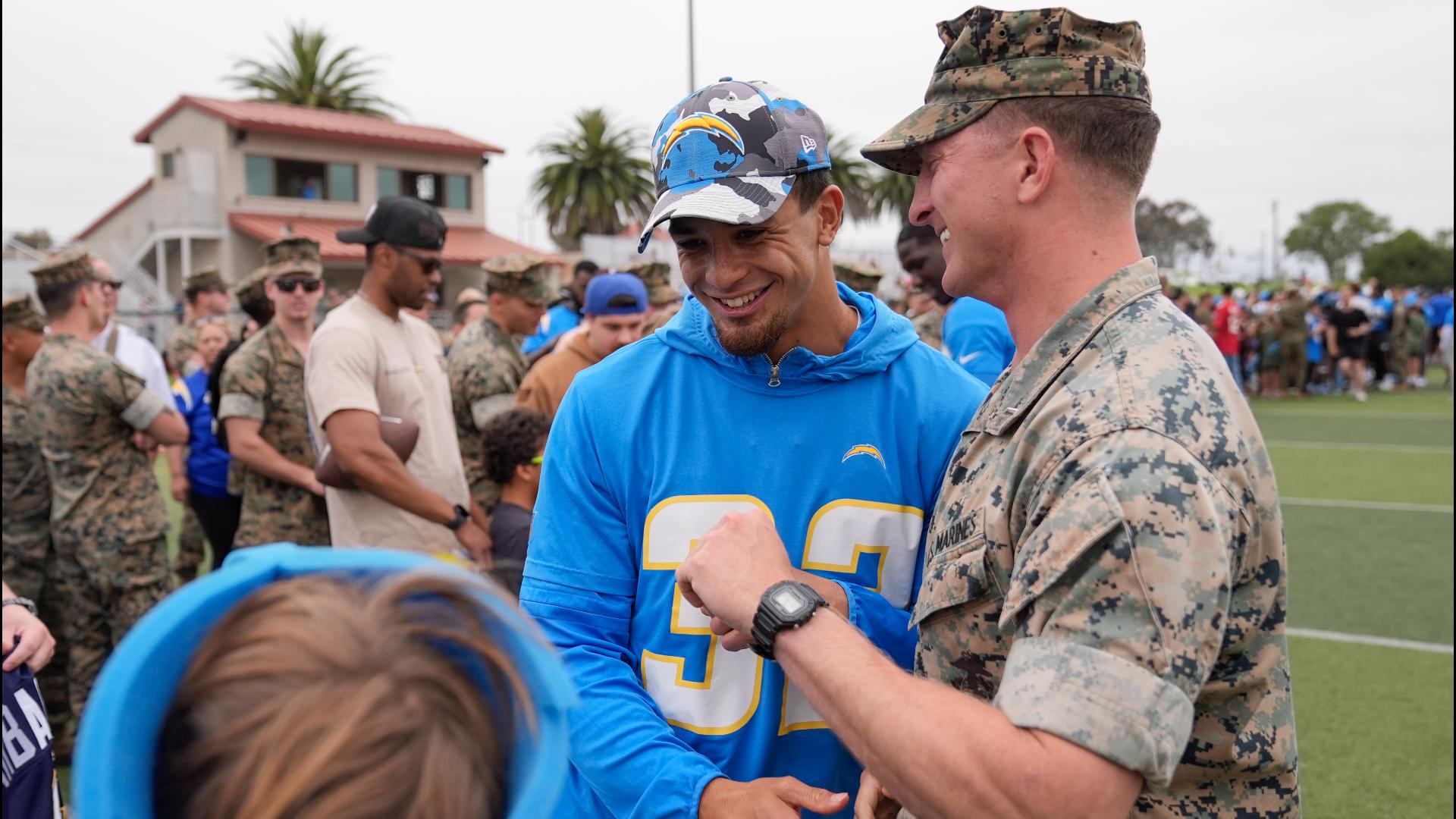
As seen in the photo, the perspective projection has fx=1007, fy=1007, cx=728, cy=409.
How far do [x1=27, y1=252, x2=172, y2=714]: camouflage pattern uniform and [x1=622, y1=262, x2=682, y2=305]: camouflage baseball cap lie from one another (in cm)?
416

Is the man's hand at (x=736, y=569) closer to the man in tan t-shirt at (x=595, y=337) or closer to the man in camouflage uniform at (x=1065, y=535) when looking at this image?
the man in camouflage uniform at (x=1065, y=535)

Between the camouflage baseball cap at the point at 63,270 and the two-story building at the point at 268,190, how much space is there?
2799 centimetres

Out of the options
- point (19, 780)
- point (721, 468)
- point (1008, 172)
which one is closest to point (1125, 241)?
point (1008, 172)

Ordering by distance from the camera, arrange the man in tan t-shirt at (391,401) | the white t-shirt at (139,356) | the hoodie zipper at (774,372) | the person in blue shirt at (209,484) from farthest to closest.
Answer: the white t-shirt at (139,356), the person in blue shirt at (209,484), the man in tan t-shirt at (391,401), the hoodie zipper at (774,372)

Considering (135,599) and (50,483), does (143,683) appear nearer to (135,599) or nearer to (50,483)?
(135,599)

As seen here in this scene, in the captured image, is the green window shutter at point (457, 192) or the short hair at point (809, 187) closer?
the short hair at point (809, 187)

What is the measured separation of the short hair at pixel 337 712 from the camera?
80 cm

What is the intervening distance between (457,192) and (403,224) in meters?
37.5

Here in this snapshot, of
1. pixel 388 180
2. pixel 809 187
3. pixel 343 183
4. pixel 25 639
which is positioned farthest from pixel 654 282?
pixel 388 180

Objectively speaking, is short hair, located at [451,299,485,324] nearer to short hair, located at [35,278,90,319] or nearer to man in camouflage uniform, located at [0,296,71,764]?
man in camouflage uniform, located at [0,296,71,764]

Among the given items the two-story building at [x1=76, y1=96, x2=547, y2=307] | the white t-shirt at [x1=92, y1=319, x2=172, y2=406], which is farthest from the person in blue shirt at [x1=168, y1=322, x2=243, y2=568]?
the two-story building at [x1=76, y1=96, x2=547, y2=307]

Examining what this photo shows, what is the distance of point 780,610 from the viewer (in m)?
1.37

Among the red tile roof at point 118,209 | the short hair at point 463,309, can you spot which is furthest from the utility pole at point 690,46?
the red tile roof at point 118,209

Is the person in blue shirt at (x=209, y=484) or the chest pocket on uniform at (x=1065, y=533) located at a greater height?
the chest pocket on uniform at (x=1065, y=533)
